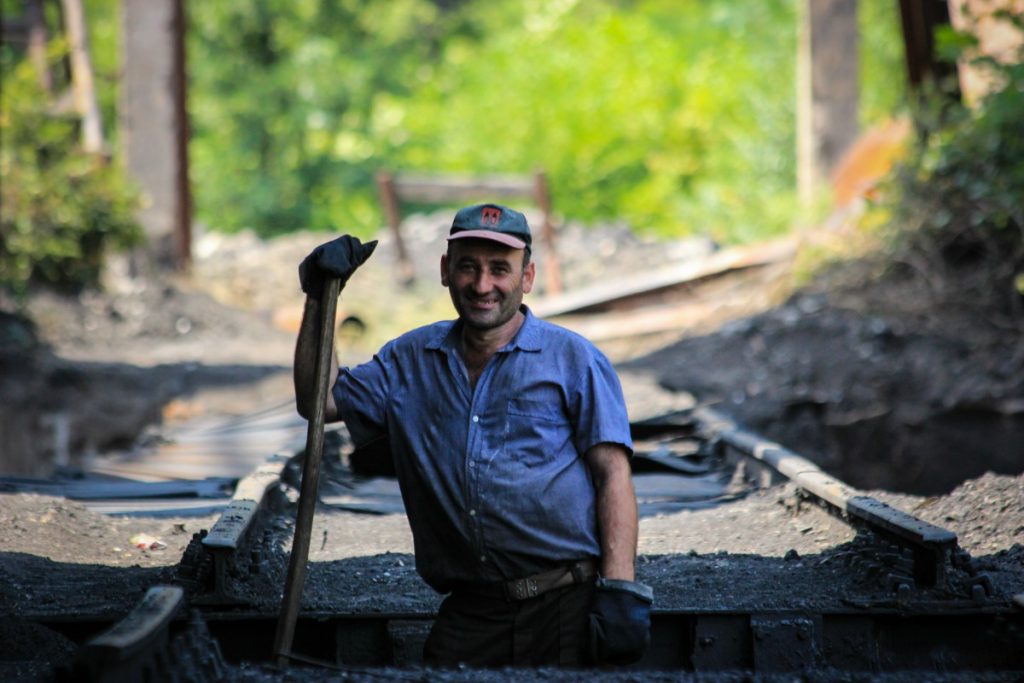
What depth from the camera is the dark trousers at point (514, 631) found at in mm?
3896

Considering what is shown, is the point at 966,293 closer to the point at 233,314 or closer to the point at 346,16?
the point at 233,314

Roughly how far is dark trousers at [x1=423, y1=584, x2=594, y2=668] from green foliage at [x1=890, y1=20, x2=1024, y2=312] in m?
6.96

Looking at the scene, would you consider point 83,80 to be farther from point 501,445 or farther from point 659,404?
point 501,445

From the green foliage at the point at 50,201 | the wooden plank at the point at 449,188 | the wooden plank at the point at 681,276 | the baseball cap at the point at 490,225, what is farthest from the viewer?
the wooden plank at the point at 449,188

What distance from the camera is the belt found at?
12.7 ft

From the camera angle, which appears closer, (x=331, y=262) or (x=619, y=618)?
(x=619, y=618)

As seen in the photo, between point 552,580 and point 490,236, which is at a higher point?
point 490,236

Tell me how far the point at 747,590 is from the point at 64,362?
9246 millimetres

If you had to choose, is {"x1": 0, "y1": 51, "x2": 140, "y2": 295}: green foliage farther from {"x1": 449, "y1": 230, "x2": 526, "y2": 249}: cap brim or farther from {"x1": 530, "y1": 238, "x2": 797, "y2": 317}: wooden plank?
{"x1": 449, "y1": 230, "x2": 526, "y2": 249}: cap brim

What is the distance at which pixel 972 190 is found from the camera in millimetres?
11016

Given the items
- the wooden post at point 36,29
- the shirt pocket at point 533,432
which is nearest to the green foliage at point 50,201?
the wooden post at point 36,29

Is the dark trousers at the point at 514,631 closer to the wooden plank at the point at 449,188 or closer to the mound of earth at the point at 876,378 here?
the mound of earth at the point at 876,378

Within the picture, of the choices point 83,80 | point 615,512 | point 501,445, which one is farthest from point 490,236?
point 83,80

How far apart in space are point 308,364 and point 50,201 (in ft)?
36.7
